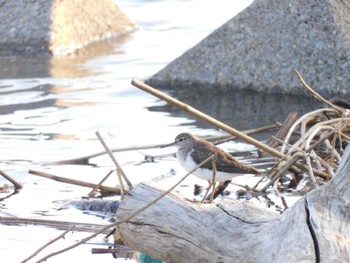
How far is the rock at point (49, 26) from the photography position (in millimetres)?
11586

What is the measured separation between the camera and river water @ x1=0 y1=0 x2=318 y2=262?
22.4 feet

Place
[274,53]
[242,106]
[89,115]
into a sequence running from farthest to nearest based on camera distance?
1. [274,53]
2. [242,106]
3. [89,115]

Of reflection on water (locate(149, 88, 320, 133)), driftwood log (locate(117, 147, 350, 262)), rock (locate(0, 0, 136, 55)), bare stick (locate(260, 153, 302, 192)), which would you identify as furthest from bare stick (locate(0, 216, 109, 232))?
rock (locate(0, 0, 136, 55))

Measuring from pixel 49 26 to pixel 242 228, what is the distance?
731 centimetres

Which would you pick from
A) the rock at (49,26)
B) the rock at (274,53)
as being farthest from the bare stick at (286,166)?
the rock at (49,26)

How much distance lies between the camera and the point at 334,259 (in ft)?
13.5

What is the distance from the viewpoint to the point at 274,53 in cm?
951

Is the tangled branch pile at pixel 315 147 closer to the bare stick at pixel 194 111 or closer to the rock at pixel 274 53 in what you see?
the bare stick at pixel 194 111

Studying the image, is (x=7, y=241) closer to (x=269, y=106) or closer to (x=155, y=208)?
(x=155, y=208)

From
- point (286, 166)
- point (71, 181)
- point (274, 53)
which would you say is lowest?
point (71, 181)

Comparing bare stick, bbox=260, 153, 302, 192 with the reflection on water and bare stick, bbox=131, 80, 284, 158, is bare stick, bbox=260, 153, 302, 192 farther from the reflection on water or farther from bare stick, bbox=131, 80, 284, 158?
the reflection on water

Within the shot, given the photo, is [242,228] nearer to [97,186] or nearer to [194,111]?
[194,111]

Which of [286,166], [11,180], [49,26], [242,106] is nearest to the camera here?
[286,166]

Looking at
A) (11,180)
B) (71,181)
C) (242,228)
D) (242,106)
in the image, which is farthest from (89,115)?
(242,228)
